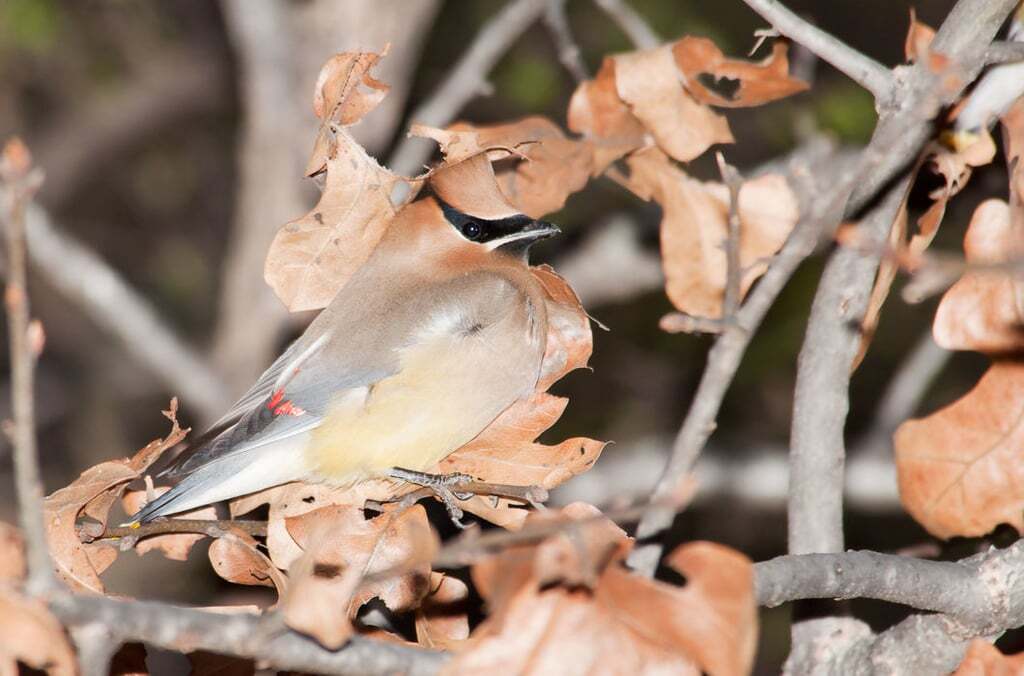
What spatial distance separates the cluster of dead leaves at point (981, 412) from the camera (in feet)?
8.34

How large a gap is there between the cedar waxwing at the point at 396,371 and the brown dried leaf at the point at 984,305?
1.04 meters

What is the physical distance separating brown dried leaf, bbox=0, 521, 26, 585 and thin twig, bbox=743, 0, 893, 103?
1.55 metres

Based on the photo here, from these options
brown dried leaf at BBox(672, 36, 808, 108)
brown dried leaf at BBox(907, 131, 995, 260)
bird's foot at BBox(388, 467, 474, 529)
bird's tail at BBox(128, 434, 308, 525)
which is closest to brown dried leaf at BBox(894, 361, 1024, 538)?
brown dried leaf at BBox(907, 131, 995, 260)

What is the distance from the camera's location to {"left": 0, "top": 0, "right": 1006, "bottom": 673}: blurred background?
514cm

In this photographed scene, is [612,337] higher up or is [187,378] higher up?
[187,378]

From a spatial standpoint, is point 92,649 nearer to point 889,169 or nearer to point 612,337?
point 889,169

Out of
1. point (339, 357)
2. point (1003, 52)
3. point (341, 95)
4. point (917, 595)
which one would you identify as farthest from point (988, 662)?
point (339, 357)

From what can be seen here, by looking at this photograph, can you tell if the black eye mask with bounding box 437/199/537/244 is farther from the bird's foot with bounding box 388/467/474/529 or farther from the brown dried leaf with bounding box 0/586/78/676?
the brown dried leaf with bounding box 0/586/78/676

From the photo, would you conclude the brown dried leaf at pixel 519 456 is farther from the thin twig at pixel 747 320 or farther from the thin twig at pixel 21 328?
the thin twig at pixel 21 328

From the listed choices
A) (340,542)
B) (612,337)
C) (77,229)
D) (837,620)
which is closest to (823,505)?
(837,620)

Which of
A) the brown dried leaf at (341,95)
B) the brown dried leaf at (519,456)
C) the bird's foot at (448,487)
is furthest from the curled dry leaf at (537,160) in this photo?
the bird's foot at (448,487)

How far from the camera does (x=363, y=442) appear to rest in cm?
334

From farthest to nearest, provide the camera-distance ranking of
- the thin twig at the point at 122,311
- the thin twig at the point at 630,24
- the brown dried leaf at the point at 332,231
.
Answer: the thin twig at the point at 122,311, the thin twig at the point at 630,24, the brown dried leaf at the point at 332,231

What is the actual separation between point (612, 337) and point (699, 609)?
5.19 meters
